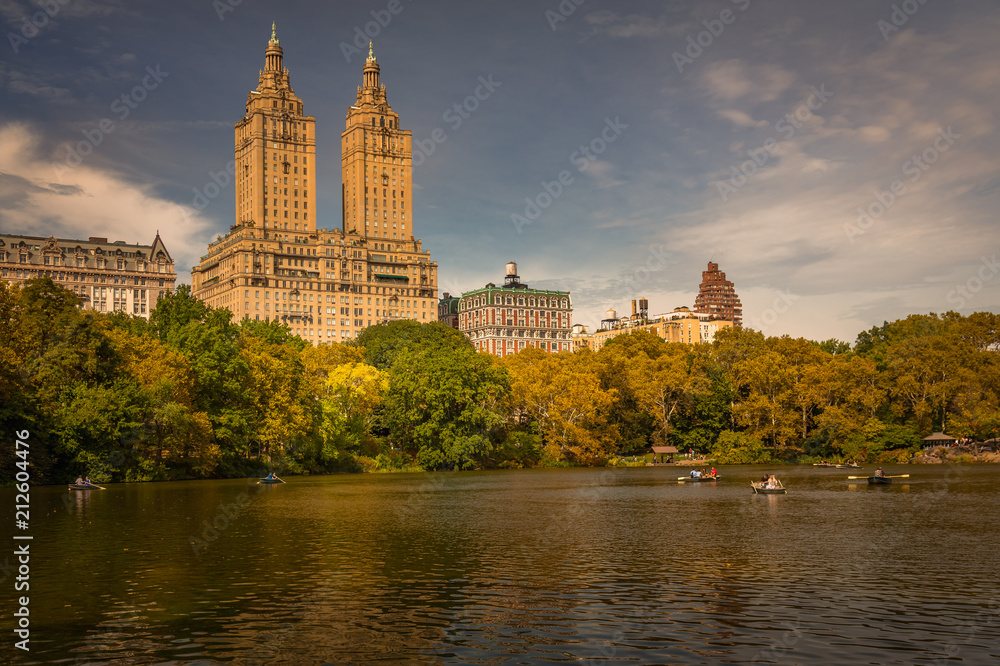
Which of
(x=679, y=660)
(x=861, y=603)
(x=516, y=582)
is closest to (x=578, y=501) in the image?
(x=516, y=582)

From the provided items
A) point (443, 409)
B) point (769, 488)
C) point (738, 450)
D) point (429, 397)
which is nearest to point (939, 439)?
point (738, 450)

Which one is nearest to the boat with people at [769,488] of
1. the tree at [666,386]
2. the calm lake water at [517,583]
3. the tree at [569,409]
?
the calm lake water at [517,583]

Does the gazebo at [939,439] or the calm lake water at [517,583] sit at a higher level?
the gazebo at [939,439]

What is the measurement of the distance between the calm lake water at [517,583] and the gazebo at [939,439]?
2379 inches

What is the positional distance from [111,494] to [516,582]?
167 ft

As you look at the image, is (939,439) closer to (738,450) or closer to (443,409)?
(738,450)

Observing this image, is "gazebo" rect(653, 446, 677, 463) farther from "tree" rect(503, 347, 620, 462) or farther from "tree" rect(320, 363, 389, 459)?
"tree" rect(320, 363, 389, 459)

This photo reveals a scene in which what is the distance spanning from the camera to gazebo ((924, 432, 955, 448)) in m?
113

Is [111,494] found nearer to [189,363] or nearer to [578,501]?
[189,363]

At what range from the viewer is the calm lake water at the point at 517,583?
73.4 ft

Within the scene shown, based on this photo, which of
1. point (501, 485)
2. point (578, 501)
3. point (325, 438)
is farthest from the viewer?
point (325, 438)

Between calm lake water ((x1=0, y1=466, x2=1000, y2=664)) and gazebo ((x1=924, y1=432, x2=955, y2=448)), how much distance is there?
6042 cm

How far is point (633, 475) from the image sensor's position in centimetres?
9988

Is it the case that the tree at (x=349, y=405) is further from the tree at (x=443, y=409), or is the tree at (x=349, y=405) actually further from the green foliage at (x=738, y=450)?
the green foliage at (x=738, y=450)
